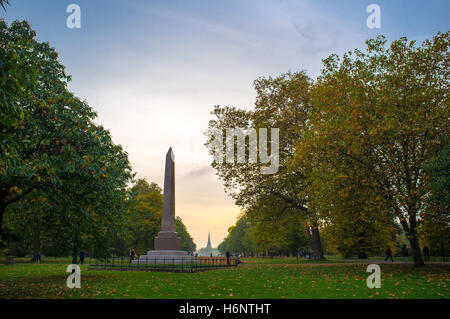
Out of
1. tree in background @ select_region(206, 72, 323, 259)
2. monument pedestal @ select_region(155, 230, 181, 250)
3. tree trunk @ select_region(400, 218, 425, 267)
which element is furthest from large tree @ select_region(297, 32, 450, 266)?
monument pedestal @ select_region(155, 230, 181, 250)

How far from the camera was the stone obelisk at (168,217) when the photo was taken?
32.4 m

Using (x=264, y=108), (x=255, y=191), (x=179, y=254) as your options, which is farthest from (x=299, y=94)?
(x=179, y=254)

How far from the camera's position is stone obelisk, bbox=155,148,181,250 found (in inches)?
1276

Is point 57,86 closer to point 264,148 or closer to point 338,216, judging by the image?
point 338,216

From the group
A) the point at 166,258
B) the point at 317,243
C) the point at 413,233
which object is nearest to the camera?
the point at 413,233

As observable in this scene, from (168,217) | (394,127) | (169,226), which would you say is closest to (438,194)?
(394,127)

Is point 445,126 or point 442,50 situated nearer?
point 445,126

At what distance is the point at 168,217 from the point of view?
108 feet

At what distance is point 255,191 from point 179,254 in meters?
9.86

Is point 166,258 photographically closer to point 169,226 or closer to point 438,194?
point 169,226

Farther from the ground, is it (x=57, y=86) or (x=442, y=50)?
(x=442, y=50)

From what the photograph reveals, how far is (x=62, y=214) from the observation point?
14922 millimetres

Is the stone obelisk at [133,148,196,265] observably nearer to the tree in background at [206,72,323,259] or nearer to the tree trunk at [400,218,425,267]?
the tree in background at [206,72,323,259]
